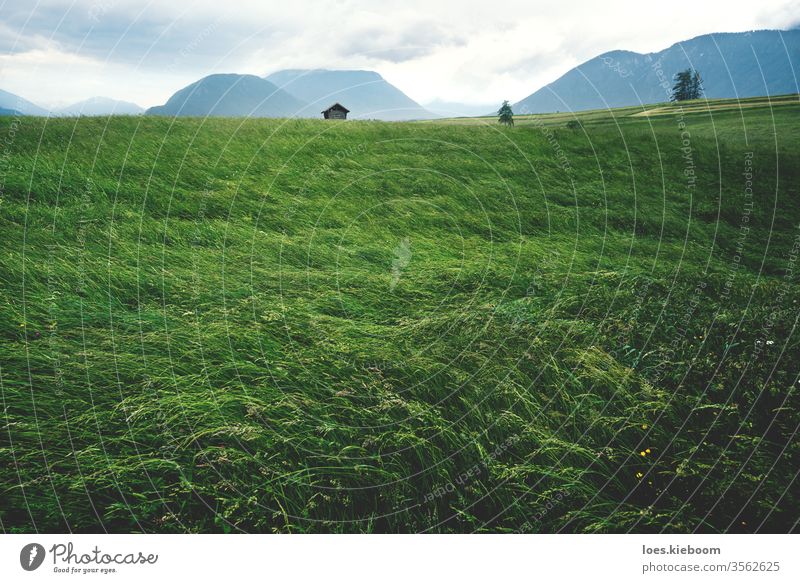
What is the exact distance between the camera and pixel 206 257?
664 centimetres

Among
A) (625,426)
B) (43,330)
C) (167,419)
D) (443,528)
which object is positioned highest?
(43,330)

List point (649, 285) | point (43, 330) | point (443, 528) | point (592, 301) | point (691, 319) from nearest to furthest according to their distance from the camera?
1. point (443, 528)
2. point (43, 330)
3. point (691, 319)
4. point (592, 301)
5. point (649, 285)

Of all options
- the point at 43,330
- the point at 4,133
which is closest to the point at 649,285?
the point at 43,330

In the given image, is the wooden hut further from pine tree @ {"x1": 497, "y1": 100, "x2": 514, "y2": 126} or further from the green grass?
the green grass

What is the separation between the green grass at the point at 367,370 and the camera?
2.96 m

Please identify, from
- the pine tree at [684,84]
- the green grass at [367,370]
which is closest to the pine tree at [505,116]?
the pine tree at [684,84]

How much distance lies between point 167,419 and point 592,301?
5243 mm

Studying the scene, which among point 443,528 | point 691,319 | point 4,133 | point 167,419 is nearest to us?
point 443,528

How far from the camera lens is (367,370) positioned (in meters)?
4.16

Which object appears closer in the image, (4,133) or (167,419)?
(167,419)

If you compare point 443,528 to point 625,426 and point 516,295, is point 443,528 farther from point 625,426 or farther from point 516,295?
point 516,295

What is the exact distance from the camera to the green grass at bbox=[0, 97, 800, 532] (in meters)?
2.96

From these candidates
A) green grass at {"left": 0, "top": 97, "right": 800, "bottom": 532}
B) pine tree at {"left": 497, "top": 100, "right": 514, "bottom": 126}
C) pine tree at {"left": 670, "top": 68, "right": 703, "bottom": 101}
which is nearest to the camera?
green grass at {"left": 0, "top": 97, "right": 800, "bottom": 532}

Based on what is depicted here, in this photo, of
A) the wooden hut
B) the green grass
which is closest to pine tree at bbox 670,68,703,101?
the green grass
